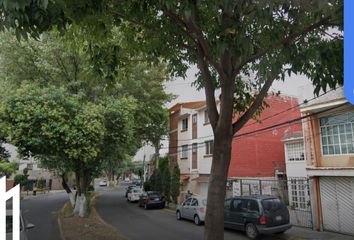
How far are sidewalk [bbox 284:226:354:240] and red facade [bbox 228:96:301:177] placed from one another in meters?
10.6

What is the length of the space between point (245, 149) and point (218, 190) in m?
21.9

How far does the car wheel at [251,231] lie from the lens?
51.1ft

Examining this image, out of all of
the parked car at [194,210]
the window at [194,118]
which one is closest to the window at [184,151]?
the window at [194,118]

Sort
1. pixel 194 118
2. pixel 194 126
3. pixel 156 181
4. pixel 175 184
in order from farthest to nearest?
pixel 156 181 → pixel 194 118 → pixel 194 126 → pixel 175 184

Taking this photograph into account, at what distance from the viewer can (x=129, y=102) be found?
17250mm

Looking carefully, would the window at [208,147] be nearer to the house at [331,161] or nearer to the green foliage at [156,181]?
the green foliage at [156,181]

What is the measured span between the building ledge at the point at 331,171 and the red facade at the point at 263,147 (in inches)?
410

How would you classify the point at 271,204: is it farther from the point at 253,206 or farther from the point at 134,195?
the point at 134,195

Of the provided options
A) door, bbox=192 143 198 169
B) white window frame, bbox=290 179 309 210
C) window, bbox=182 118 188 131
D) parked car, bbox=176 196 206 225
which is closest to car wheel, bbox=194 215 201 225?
parked car, bbox=176 196 206 225

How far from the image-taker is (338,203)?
1588cm

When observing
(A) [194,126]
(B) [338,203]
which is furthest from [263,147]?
(B) [338,203]

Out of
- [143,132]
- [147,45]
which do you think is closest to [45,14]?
[147,45]

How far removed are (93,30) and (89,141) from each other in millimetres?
8523

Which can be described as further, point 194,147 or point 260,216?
point 194,147
